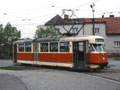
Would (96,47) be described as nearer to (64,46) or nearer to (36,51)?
(64,46)

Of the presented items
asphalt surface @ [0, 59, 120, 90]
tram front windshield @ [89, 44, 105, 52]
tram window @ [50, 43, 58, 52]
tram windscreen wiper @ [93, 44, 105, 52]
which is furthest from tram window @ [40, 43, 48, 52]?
asphalt surface @ [0, 59, 120, 90]

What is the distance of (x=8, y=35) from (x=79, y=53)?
89.8 ft

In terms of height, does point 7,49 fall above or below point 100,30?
below

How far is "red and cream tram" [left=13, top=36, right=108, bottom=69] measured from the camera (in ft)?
57.8

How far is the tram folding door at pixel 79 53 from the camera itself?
59.3ft

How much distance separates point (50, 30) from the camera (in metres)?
41.5

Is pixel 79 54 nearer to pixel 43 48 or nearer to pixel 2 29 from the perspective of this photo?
pixel 43 48

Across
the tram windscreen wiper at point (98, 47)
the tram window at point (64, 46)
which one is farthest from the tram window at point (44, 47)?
the tram windscreen wiper at point (98, 47)

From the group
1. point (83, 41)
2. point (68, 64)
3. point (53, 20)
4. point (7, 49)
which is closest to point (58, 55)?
point (68, 64)

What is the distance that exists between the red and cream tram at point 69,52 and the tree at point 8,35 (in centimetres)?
1987

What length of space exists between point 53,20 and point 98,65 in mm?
36622

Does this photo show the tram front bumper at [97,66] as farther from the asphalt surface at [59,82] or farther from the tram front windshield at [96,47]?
the asphalt surface at [59,82]

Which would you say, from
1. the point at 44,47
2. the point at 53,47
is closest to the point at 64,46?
the point at 53,47

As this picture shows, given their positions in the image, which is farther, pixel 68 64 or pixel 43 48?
pixel 43 48
